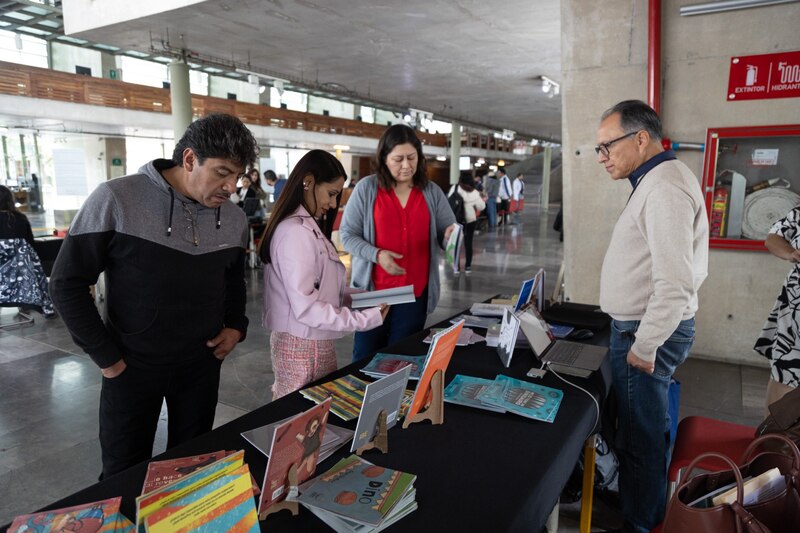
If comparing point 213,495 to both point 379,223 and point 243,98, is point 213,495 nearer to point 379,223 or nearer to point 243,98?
point 379,223

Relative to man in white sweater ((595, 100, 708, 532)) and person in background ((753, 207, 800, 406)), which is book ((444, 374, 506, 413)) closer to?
man in white sweater ((595, 100, 708, 532))

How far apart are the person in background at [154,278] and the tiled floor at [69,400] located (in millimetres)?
1164

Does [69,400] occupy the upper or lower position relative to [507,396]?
lower

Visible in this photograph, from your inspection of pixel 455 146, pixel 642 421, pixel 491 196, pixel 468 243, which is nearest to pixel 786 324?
pixel 642 421

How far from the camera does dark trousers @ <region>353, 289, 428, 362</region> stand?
7.91 feet

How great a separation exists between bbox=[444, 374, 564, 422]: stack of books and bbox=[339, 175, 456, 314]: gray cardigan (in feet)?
2.95

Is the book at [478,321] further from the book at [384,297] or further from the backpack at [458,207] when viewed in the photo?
the backpack at [458,207]

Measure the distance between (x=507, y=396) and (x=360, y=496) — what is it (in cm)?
67

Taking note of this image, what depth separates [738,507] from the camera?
0.92 m

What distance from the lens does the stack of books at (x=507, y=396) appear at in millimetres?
1472

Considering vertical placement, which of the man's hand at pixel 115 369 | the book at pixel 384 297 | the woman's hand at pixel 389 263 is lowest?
the man's hand at pixel 115 369

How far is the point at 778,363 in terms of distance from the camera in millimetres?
2260

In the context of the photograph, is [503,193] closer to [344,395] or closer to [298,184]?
[298,184]

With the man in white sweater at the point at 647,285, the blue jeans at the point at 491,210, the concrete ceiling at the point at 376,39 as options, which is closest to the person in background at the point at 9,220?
the concrete ceiling at the point at 376,39
